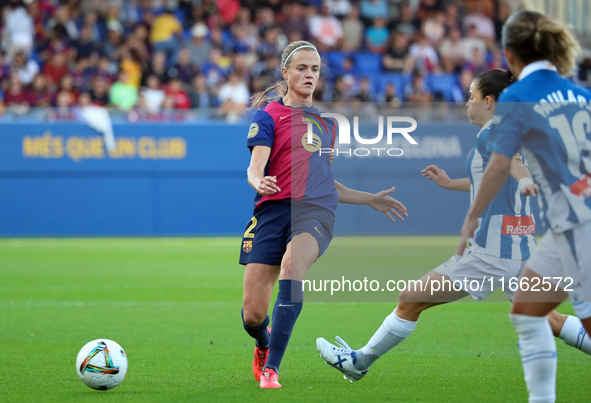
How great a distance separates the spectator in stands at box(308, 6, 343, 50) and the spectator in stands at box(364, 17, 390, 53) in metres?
0.79

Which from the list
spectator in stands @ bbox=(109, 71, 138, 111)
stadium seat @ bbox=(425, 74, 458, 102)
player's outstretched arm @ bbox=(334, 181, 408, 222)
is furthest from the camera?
stadium seat @ bbox=(425, 74, 458, 102)

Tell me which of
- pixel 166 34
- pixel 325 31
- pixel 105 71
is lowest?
pixel 105 71

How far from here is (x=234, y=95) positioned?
18.8 metres

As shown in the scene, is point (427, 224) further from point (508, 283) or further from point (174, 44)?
point (174, 44)

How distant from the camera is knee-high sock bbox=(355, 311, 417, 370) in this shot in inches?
196

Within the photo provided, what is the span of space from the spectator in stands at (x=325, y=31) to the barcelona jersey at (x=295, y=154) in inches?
631

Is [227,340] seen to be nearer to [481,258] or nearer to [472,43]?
[481,258]

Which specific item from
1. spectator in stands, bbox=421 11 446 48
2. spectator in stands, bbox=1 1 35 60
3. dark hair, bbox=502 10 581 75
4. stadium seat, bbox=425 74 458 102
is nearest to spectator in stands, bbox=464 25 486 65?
spectator in stands, bbox=421 11 446 48

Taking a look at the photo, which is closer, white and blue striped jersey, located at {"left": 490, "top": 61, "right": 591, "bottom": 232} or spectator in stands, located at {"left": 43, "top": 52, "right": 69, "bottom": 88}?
white and blue striped jersey, located at {"left": 490, "top": 61, "right": 591, "bottom": 232}

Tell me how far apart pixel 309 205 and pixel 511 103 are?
1850 millimetres

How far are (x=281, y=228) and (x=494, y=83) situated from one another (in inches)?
65.6

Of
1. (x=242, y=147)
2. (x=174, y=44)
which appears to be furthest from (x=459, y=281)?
(x=174, y=44)

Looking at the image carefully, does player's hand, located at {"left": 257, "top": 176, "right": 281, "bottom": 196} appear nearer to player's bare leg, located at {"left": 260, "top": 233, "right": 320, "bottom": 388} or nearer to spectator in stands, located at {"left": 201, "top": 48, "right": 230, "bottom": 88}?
player's bare leg, located at {"left": 260, "top": 233, "right": 320, "bottom": 388}

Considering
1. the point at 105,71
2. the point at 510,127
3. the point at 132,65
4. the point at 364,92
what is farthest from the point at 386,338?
the point at 132,65
